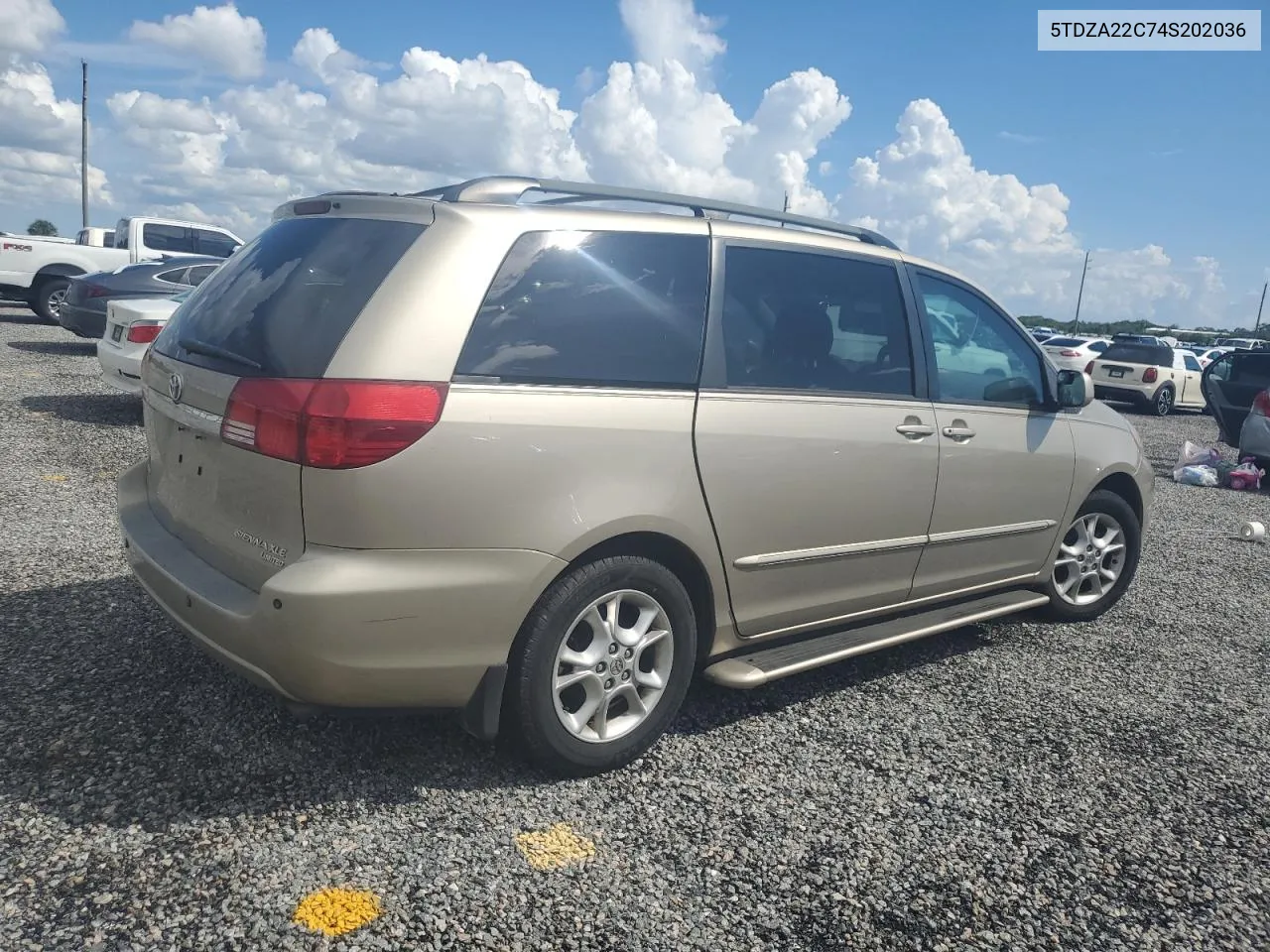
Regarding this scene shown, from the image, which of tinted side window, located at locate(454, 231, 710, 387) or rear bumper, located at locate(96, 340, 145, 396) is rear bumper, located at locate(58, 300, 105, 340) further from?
tinted side window, located at locate(454, 231, 710, 387)

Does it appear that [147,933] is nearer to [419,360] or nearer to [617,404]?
[419,360]

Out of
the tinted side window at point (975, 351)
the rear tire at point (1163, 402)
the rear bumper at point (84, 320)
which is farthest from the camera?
the rear tire at point (1163, 402)

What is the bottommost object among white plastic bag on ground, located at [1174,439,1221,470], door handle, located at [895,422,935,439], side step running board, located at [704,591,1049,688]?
side step running board, located at [704,591,1049,688]

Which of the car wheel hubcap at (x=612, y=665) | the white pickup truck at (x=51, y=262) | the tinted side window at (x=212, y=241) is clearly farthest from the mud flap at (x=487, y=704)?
the tinted side window at (x=212, y=241)

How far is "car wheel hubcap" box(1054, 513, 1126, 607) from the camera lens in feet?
16.6

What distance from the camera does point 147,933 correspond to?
2.24 meters

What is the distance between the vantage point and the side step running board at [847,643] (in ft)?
11.1

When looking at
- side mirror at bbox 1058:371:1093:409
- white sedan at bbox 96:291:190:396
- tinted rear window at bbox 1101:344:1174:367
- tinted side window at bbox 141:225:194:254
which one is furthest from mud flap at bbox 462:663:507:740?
tinted rear window at bbox 1101:344:1174:367

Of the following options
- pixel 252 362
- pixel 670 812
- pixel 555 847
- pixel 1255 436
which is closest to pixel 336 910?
pixel 555 847

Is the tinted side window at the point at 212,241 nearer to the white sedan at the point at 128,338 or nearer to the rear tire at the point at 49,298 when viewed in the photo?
the rear tire at the point at 49,298

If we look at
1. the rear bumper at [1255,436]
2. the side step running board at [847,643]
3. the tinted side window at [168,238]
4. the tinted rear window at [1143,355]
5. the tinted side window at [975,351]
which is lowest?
the side step running board at [847,643]

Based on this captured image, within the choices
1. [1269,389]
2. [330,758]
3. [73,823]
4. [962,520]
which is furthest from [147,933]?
[1269,389]

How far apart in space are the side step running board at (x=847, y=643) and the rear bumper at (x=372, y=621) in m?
0.89

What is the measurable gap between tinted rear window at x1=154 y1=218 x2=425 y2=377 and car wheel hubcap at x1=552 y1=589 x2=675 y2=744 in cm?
111
